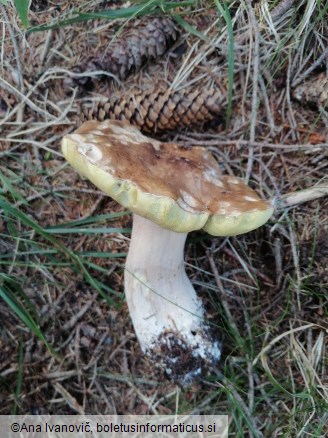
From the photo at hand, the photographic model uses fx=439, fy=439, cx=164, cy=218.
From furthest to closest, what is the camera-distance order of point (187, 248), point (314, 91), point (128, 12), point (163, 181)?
point (187, 248)
point (314, 91)
point (128, 12)
point (163, 181)

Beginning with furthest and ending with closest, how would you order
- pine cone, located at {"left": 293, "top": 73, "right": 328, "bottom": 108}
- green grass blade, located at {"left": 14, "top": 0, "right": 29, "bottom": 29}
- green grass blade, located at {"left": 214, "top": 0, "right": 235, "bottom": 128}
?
pine cone, located at {"left": 293, "top": 73, "right": 328, "bottom": 108}, green grass blade, located at {"left": 214, "top": 0, "right": 235, "bottom": 128}, green grass blade, located at {"left": 14, "top": 0, "right": 29, "bottom": 29}

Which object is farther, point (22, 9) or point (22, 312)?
point (22, 312)

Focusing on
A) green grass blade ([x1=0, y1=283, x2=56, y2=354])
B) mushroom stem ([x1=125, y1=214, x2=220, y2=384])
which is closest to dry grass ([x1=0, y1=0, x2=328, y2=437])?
green grass blade ([x1=0, y1=283, x2=56, y2=354])

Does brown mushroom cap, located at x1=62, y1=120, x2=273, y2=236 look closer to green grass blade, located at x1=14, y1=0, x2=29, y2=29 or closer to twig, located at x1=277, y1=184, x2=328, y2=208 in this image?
twig, located at x1=277, y1=184, x2=328, y2=208

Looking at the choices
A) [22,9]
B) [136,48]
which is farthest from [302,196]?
[22,9]

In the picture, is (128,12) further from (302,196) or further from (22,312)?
(22,312)

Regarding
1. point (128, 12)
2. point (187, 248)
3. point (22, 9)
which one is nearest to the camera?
point (22, 9)

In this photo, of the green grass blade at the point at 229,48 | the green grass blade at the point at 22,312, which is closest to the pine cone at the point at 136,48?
the green grass blade at the point at 229,48

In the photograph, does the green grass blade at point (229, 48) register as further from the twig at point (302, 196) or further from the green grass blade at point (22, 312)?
the green grass blade at point (22, 312)
